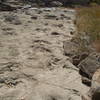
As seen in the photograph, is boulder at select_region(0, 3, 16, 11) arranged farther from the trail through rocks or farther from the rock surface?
the rock surface

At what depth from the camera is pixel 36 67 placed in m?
5.20

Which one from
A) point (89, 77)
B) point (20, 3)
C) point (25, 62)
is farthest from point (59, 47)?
point (20, 3)

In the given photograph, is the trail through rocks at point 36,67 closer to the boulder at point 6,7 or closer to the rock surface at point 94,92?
the rock surface at point 94,92

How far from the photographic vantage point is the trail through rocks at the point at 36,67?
400 cm

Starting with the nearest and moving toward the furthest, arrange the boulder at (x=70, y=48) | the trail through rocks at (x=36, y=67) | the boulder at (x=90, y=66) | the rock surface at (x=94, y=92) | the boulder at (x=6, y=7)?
the rock surface at (x=94, y=92) < the trail through rocks at (x=36, y=67) < the boulder at (x=90, y=66) < the boulder at (x=70, y=48) < the boulder at (x=6, y=7)

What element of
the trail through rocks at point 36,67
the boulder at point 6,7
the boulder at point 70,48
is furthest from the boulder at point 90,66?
the boulder at point 6,7

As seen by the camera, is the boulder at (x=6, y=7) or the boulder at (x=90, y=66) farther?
the boulder at (x=6, y=7)

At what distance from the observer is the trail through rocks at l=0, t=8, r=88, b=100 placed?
3998mm

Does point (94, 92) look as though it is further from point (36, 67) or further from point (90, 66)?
point (36, 67)

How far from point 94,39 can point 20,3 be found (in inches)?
456

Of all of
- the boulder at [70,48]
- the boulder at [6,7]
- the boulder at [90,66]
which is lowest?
the boulder at [6,7]

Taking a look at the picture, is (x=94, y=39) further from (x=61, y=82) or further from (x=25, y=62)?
(x=61, y=82)

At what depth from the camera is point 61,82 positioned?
4430 mm

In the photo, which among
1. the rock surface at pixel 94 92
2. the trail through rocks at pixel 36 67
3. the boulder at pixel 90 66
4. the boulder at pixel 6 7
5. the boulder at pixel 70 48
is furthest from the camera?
the boulder at pixel 6 7
